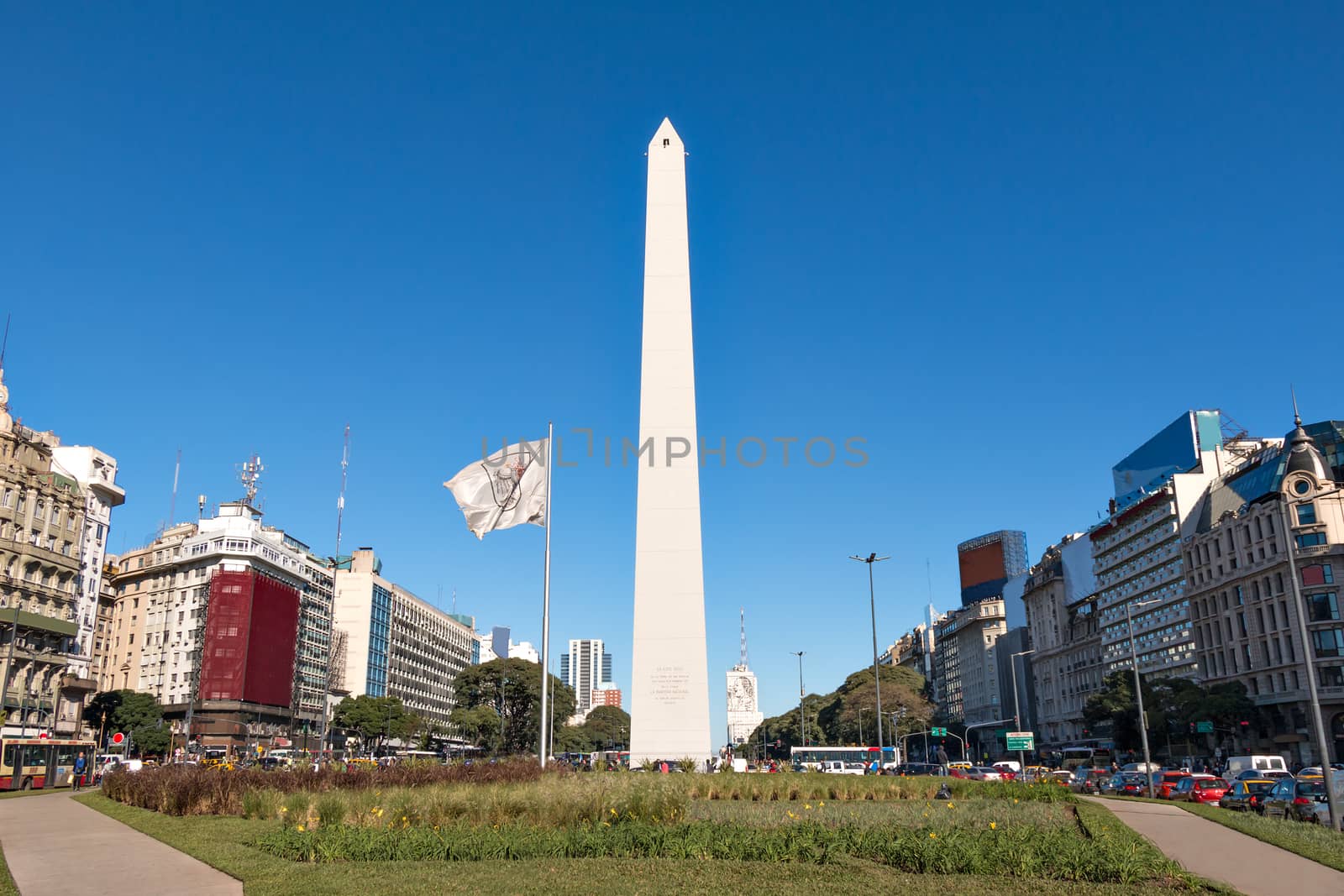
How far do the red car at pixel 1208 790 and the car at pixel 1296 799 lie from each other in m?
3.80

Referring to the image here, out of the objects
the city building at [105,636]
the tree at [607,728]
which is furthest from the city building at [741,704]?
the city building at [105,636]

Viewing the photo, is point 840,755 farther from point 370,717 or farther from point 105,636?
point 105,636

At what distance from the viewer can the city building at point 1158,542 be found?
84.8 m

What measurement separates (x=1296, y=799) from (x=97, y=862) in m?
25.3

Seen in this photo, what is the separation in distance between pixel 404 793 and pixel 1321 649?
66.7 meters

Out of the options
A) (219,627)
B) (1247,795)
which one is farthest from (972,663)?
(1247,795)

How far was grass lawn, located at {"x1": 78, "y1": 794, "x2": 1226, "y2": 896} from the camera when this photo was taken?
10.7m

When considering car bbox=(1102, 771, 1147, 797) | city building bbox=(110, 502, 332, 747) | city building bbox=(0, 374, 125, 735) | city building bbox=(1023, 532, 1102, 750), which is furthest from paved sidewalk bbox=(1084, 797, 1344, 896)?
city building bbox=(1023, 532, 1102, 750)

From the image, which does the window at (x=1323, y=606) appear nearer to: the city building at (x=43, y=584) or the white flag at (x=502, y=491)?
the white flag at (x=502, y=491)

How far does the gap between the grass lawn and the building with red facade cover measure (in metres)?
86.4

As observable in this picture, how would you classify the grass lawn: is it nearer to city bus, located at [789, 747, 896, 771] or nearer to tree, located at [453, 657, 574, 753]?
city bus, located at [789, 747, 896, 771]

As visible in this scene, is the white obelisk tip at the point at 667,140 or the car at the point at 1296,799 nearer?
the car at the point at 1296,799

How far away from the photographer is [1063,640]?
371ft

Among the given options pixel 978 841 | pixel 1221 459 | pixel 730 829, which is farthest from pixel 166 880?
pixel 1221 459
